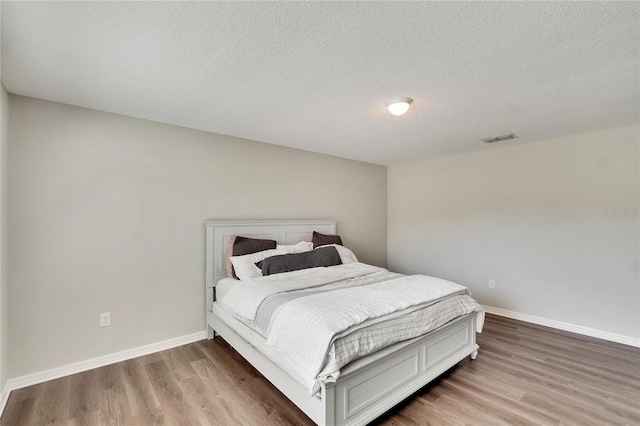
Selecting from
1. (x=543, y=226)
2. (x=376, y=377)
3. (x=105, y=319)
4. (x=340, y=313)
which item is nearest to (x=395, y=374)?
(x=376, y=377)

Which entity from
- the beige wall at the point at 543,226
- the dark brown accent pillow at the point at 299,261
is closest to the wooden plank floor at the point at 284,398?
the beige wall at the point at 543,226

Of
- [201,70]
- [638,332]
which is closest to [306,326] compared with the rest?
[201,70]

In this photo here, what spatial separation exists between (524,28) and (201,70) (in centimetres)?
193

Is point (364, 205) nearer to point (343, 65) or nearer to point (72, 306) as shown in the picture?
point (343, 65)

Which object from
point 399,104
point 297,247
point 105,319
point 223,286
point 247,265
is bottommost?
point 105,319

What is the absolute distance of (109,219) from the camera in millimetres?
2654

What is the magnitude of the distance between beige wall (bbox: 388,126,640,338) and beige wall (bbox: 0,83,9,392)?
16.1 ft

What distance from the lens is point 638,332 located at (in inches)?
119

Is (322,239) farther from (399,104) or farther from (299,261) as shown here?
(399,104)

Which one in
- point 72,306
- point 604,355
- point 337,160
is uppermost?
point 337,160

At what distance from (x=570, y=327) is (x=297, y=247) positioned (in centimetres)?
341

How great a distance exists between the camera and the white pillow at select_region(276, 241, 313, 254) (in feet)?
11.5

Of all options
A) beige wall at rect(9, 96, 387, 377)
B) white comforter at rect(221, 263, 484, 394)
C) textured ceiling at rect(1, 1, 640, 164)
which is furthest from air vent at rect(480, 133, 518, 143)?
beige wall at rect(9, 96, 387, 377)

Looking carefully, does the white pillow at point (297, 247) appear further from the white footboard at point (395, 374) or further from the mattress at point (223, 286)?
the white footboard at point (395, 374)
